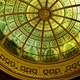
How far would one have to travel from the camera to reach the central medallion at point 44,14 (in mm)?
15273

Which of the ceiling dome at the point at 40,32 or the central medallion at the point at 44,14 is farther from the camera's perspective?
the central medallion at the point at 44,14

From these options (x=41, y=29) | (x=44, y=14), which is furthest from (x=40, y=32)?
(x=44, y=14)

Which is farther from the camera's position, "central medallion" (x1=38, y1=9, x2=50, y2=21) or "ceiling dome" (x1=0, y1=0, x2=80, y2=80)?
"central medallion" (x1=38, y1=9, x2=50, y2=21)

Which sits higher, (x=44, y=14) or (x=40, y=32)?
(x=44, y=14)

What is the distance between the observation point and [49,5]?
15141mm

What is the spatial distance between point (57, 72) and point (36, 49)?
142 cm

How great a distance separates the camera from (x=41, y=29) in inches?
613

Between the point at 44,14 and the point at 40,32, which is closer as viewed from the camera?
the point at 44,14

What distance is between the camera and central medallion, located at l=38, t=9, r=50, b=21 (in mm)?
15273

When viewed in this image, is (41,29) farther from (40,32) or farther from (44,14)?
(44,14)

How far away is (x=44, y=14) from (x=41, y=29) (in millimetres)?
632

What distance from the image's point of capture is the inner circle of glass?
15.1m

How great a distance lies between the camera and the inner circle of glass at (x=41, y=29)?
15.1 meters

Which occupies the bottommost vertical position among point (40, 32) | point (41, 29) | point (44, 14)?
point (40, 32)
